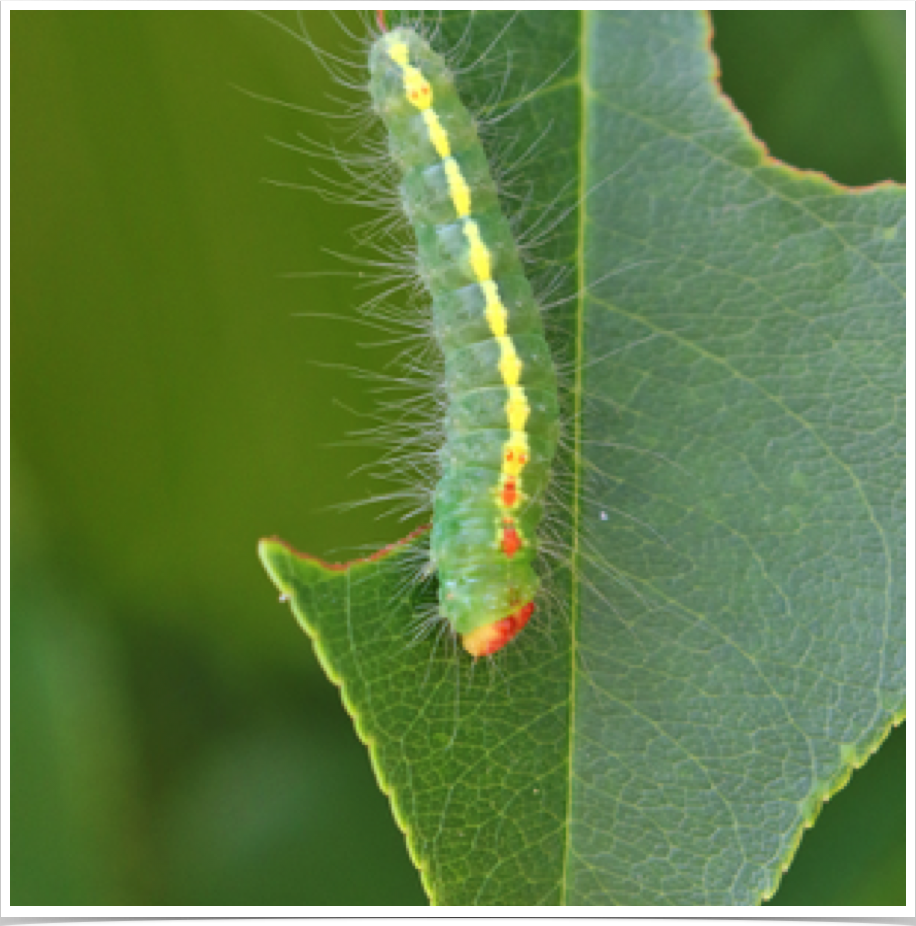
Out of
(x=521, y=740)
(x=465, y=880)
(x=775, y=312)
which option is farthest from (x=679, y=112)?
(x=465, y=880)

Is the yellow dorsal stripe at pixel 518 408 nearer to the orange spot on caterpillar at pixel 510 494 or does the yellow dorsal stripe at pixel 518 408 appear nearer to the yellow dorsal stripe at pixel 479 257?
the orange spot on caterpillar at pixel 510 494

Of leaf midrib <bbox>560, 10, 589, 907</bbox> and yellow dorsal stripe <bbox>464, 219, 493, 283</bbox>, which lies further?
yellow dorsal stripe <bbox>464, 219, 493, 283</bbox>

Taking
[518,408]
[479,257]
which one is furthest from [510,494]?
[479,257]

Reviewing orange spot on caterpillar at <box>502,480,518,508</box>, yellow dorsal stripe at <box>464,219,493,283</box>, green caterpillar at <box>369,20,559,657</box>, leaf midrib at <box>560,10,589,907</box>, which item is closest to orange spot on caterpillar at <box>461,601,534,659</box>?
green caterpillar at <box>369,20,559,657</box>

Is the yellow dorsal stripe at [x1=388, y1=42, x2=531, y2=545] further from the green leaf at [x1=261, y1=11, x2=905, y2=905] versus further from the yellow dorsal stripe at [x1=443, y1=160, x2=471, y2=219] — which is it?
the green leaf at [x1=261, y1=11, x2=905, y2=905]

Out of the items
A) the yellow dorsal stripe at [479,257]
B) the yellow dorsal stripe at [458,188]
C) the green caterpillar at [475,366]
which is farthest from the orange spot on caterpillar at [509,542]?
the yellow dorsal stripe at [458,188]

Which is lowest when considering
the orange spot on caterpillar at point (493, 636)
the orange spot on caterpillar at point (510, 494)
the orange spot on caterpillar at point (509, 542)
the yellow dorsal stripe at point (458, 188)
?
the orange spot on caterpillar at point (493, 636)
